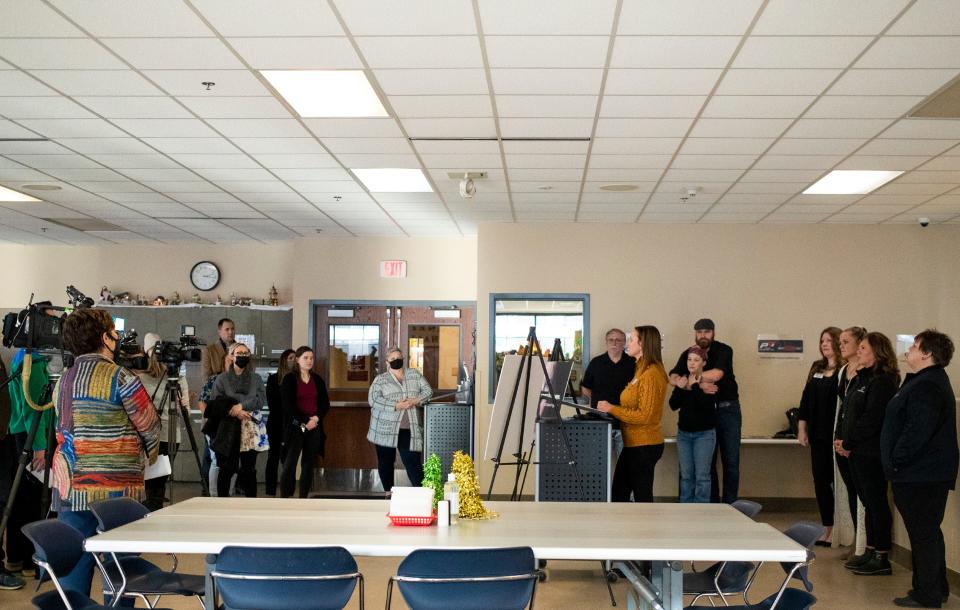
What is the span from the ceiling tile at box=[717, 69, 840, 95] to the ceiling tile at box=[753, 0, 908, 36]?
549 millimetres

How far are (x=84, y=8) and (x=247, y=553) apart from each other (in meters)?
2.63

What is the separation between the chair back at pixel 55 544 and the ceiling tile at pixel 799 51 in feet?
12.5

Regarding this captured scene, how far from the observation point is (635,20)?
4340mm

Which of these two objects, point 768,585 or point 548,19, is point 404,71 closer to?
point 548,19

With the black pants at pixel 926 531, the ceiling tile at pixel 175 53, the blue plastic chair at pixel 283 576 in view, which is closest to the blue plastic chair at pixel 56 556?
the blue plastic chair at pixel 283 576

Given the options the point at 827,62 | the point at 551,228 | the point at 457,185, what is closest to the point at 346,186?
the point at 457,185

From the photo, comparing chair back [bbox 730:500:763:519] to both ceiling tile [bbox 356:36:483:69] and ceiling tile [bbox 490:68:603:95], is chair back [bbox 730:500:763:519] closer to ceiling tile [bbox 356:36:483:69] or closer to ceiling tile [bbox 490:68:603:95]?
ceiling tile [bbox 490:68:603:95]

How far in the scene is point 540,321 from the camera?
10188mm

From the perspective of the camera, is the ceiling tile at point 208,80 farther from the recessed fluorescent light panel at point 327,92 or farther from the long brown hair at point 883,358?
the long brown hair at point 883,358

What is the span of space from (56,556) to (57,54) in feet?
8.84

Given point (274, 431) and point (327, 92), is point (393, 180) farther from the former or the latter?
point (274, 431)

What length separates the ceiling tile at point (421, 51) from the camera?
4625 mm

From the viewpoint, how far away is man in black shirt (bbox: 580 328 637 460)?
29.6 feet

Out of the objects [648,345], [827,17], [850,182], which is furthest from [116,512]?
[850,182]
